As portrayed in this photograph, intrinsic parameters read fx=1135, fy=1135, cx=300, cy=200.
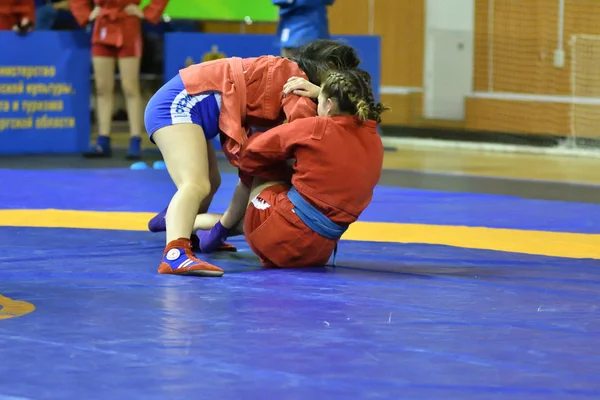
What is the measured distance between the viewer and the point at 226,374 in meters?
2.69

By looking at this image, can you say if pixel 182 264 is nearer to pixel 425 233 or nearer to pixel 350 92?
pixel 350 92

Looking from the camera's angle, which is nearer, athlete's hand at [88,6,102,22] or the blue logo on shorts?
the blue logo on shorts

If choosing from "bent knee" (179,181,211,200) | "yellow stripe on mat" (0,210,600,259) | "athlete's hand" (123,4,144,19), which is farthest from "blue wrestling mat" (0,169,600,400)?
"athlete's hand" (123,4,144,19)

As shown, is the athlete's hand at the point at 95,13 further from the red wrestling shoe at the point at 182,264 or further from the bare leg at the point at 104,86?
the red wrestling shoe at the point at 182,264

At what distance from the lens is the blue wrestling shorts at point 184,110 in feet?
14.4

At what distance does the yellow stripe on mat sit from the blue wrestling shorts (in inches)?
36.6

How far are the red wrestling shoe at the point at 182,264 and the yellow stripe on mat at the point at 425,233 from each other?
3.64ft

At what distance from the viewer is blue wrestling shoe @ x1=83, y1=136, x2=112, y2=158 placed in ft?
28.8

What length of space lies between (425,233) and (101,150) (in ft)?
13.7

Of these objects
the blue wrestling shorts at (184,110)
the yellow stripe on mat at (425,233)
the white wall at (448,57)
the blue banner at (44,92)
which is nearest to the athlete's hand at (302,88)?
the blue wrestling shorts at (184,110)

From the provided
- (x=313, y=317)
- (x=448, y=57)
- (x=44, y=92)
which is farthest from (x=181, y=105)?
(x=448, y=57)

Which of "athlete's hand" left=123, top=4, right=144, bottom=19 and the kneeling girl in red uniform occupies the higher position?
"athlete's hand" left=123, top=4, right=144, bottom=19

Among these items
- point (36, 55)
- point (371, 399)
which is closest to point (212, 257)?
point (371, 399)

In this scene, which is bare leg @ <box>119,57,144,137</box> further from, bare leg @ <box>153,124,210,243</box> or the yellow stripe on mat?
bare leg @ <box>153,124,210,243</box>
